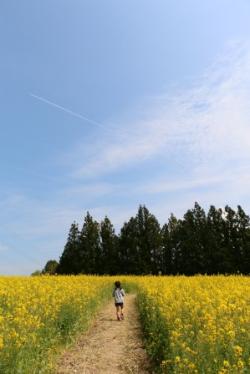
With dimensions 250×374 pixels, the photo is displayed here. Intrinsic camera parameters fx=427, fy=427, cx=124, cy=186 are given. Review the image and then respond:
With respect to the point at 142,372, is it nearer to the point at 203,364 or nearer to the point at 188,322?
the point at 188,322

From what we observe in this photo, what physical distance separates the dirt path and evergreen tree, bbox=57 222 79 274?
5095 centimetres

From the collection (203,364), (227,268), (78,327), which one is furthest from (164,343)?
(227,268)

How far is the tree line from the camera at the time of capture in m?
63.0

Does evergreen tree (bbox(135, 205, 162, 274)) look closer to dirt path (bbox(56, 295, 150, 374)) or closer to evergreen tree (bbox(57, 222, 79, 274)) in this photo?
evergreen tree (bbox(57, 222, 79, 274))

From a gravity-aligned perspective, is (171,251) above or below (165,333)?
above

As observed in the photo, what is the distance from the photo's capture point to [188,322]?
32.4 feet

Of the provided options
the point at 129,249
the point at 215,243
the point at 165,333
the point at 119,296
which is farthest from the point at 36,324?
the point at 129,249

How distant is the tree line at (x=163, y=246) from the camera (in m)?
63.0

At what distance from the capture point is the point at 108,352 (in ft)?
41.7

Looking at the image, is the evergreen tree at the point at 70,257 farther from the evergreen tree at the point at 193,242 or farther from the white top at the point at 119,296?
Answer: the white top at the point at 119,296

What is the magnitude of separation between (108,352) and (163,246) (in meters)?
57.7

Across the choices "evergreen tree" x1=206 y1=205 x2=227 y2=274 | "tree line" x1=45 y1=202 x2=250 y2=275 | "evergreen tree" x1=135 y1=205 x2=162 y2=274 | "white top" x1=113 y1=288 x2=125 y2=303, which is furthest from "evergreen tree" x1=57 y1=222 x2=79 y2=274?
"white top" x1=113 y1=288 x2=125 y2=303

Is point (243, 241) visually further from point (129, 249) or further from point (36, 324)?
point (36, 324)

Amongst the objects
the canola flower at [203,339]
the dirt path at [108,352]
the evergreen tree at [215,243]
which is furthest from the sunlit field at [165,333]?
the evergreen tree at [215,243]
